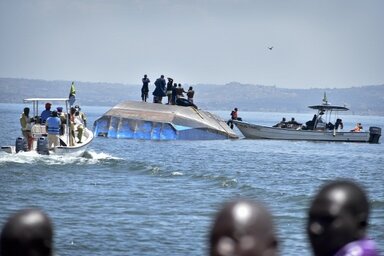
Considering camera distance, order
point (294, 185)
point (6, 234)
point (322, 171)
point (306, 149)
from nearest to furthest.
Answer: point (6, 234)
point (294, 185)
point (322, 171)
point (306, 149)

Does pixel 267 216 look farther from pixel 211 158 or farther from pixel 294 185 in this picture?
pixel 211 158

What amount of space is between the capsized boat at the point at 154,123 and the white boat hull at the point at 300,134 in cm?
565

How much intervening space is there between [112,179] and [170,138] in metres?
31.5

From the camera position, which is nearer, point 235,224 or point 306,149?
point 235,224

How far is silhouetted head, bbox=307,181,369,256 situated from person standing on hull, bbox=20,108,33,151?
30.9 metres

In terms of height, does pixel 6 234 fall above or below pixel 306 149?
above

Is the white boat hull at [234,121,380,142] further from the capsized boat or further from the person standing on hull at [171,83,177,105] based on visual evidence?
the person standing on hull at [171,83,177,105]

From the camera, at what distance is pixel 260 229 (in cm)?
317

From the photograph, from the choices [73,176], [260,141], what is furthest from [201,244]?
[260,141]

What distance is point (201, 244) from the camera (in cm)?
2005

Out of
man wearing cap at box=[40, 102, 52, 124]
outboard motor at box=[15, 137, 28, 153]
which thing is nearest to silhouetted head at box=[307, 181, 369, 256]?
man wearing cap at box=[40, 102, 52, 124]

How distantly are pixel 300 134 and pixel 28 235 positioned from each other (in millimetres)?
67586

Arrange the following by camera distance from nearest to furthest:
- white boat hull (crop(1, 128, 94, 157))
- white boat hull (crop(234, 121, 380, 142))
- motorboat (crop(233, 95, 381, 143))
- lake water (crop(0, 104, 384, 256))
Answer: lake water (crop(0, 104, 384, 256))
white boat hull (crop(1, 128, 94, 157))
motorboat (crop(233, 95, 381, 143))
white boat hull (crop(234, 121, 380, 142))

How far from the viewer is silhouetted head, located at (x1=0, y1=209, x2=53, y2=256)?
3369mm
